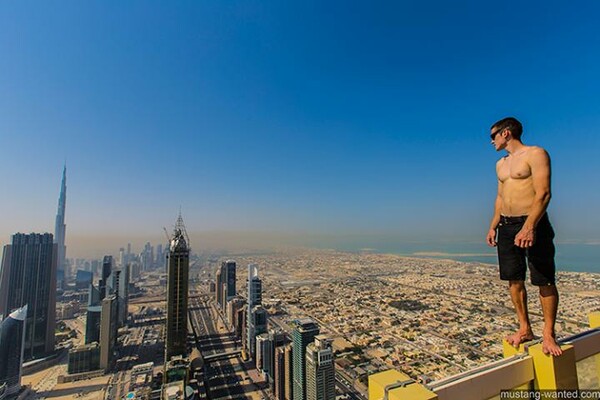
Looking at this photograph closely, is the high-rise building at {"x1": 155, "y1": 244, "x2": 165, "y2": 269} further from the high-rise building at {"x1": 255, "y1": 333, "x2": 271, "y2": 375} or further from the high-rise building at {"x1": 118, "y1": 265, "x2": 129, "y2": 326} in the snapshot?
the high-rise building at {"x1": 255, "y1": 333, "x2": 271, "y2": 375}

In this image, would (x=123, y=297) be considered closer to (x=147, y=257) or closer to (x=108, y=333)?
(x=108, y=333)

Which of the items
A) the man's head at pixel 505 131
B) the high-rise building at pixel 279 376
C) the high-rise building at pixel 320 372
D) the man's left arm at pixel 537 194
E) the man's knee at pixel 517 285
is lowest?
the high-rise building at pixel 279 376

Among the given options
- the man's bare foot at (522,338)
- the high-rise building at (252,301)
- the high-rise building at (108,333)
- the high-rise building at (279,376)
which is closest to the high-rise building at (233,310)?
the high-rise building at (252,301)

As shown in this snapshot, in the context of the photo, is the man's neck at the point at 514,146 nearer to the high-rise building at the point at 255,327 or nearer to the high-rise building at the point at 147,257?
the high-rise building at the point at 255,327

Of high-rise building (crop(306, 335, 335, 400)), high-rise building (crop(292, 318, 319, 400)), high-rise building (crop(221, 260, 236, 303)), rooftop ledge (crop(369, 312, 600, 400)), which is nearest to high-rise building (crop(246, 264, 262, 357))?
high-rise building (crop(292, 318, 319, 400))

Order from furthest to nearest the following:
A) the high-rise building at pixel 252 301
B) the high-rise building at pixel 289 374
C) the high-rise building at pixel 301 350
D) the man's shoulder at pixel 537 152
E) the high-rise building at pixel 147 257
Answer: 1. the high-rise building at pixel 147 257
2. the high-rise building at pixel 252 301
3. the high-rise building at pixel 289 374
4. the high-rise building at pixel 301 350
5. the man's shoulder at pixel 537 152

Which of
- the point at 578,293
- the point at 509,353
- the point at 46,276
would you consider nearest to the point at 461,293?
the point at 578,293
